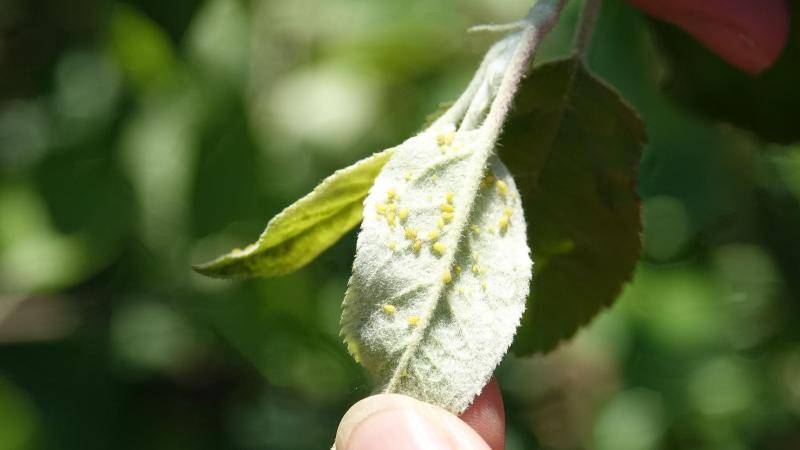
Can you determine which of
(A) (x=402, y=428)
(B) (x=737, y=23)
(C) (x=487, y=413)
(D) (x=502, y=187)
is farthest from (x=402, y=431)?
(B) (x=737, y=23)

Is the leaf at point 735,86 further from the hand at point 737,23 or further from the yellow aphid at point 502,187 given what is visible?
the yellow aphid at point 502,187

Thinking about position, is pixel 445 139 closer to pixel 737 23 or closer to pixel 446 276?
pixel 446 276

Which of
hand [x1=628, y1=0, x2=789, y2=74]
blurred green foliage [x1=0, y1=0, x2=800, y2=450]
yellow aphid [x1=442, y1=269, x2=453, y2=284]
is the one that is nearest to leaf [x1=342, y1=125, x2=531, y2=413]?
yellow aphid [x1=442, y1=269, x2=453, y2=284]

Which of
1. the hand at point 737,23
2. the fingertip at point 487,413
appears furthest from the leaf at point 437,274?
the hand at point 737,23

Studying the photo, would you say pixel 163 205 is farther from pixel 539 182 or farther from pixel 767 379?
pixel 767 379

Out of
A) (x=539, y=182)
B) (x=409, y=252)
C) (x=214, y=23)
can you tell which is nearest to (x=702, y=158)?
(x=539, y=182)

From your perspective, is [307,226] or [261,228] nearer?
[307,226]
